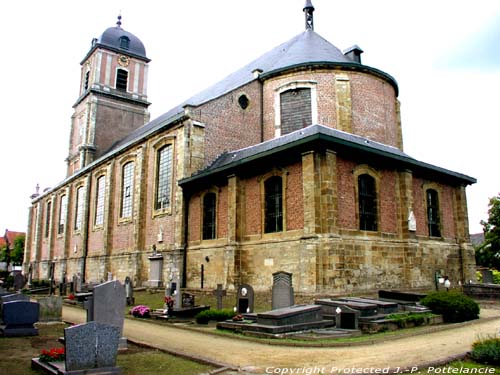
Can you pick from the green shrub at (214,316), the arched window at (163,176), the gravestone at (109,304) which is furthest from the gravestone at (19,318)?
the arched window at (163,176)

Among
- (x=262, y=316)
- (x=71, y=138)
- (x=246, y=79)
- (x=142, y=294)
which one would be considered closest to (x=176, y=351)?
(x=262, y=316)

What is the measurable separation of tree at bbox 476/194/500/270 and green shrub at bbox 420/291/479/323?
22718 mm

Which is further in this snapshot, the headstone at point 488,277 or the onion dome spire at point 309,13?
the onion dome spire at point 309,13

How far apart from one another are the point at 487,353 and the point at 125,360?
5898 millimetres

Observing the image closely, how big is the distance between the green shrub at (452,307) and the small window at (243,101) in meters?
14.3

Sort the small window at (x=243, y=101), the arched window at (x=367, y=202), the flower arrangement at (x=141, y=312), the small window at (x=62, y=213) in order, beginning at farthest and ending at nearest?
the small window at (x=62, y=213) < the small window at (x=243, y=101) < the arched window at (x=367, y=202) < the flower arrangement at (x=141, y=312)

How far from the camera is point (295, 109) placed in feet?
73.7

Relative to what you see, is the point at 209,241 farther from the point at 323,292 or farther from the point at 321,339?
the point at 321,339

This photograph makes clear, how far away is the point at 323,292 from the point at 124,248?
15.8 metres

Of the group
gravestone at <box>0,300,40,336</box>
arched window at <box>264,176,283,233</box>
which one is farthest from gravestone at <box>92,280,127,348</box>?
arched window at <box>264,176,283,233</box>

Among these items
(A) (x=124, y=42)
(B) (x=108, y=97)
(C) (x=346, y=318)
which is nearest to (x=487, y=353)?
(C) (x=346, y=318)

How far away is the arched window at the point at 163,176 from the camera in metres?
22.8

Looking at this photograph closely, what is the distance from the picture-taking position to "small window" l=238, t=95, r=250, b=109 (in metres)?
23.0

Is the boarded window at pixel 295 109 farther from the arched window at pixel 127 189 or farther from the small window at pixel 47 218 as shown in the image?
the small window at pixel 47 218
